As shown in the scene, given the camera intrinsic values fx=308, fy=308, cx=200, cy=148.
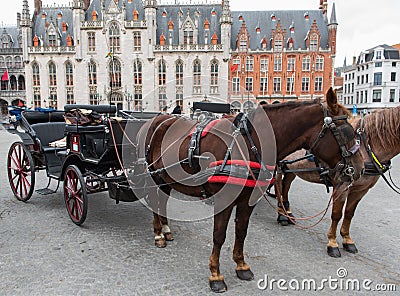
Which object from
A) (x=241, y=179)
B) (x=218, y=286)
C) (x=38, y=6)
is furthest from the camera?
(x=38, y=6)

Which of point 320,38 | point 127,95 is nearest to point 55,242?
point 127,95

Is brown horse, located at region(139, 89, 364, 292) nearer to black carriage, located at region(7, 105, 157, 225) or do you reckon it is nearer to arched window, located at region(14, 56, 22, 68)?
black carriage, located at region(7, 105, 157, 225)

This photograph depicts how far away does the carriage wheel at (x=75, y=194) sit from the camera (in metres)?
4.12

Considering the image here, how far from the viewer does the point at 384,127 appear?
3.51 meters

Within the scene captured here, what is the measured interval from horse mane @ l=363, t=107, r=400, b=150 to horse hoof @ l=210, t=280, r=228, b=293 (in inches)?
92.8

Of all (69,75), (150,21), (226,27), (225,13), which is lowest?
(69,75)

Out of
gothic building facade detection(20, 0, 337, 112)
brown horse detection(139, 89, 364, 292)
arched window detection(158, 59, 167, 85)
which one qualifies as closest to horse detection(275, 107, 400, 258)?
brown horse detection(139, 89, 364, 292)

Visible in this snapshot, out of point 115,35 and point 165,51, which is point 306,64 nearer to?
point 165,51

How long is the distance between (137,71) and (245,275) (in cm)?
3155

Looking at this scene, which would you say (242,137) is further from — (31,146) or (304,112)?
(31,146)

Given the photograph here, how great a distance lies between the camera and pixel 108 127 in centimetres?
418

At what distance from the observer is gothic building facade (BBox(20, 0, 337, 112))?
31.8 m

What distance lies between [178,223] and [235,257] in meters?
1.65

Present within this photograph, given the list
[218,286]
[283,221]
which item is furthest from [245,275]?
[283,221]
